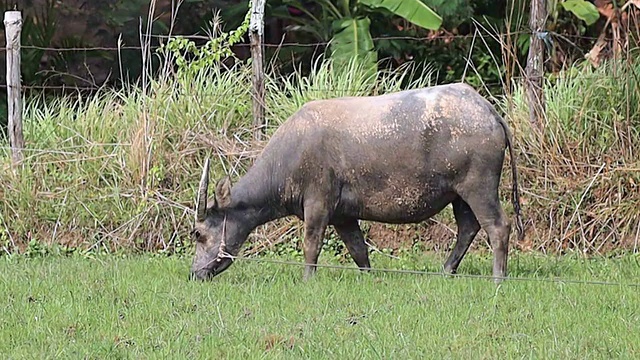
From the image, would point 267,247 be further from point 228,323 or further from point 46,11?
point 46,11

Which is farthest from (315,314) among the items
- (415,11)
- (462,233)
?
(415,11)

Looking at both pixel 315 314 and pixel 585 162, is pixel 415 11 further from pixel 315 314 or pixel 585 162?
pixel 315 314

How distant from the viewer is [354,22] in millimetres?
14195

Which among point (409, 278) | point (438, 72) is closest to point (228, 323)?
point (409, 278)

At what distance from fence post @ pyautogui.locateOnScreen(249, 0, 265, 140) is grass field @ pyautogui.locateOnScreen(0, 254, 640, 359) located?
7.99 ft

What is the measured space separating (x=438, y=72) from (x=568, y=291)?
284 inches

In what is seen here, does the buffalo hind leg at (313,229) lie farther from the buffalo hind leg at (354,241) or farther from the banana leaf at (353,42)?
the banana leaf at (353,42)

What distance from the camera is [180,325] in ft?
23.1

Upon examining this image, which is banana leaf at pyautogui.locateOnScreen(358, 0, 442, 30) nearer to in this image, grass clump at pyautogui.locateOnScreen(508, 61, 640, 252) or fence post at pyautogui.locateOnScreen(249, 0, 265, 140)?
grass clump at pyautogui.locateOnScreen(508, 61, 640, 252)

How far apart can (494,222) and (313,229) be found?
1438mm

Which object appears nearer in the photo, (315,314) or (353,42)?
(315,314)

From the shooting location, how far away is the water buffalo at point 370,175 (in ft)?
28.6

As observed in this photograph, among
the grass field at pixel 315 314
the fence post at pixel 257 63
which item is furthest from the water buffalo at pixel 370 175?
the fence post at pixel 257 63

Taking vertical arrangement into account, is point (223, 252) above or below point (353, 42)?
below
